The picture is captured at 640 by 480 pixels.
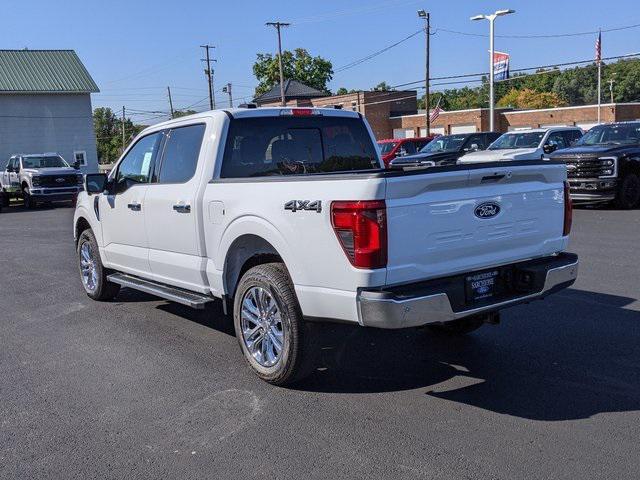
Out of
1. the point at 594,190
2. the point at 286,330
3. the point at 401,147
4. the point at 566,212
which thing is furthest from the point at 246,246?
the point at 401,147

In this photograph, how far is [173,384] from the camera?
16.8ft

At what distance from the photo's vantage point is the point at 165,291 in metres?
6.16

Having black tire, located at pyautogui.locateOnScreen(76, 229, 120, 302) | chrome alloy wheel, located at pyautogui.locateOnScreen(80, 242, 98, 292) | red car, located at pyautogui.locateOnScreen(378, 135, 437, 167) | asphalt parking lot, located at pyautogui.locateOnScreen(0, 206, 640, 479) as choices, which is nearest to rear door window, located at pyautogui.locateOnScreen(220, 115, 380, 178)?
asphalt parking lot, located at pyautogui.locateOnScreen(0, 206, 640, 479)

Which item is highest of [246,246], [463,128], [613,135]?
[463,128]

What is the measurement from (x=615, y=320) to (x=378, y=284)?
10.6ft

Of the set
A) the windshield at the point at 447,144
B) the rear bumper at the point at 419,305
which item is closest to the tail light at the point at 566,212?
the rear bumper at the point at 419,305

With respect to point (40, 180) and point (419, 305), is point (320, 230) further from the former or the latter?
point (40, 180)

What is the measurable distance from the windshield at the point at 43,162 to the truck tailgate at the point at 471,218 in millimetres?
24621

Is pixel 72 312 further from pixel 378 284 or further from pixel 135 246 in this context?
pixel 378 284

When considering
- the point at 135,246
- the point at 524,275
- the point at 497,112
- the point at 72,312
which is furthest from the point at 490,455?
the point at 497,112

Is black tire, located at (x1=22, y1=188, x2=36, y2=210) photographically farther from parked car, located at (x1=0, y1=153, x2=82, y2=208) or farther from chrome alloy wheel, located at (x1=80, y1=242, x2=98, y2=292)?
chrome alloy wheel, located at (x1=80, y1=242, x2=98, y2=292)

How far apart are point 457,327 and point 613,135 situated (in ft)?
41.0

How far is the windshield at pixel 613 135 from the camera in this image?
1605 centimetres

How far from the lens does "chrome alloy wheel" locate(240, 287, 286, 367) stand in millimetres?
4883
